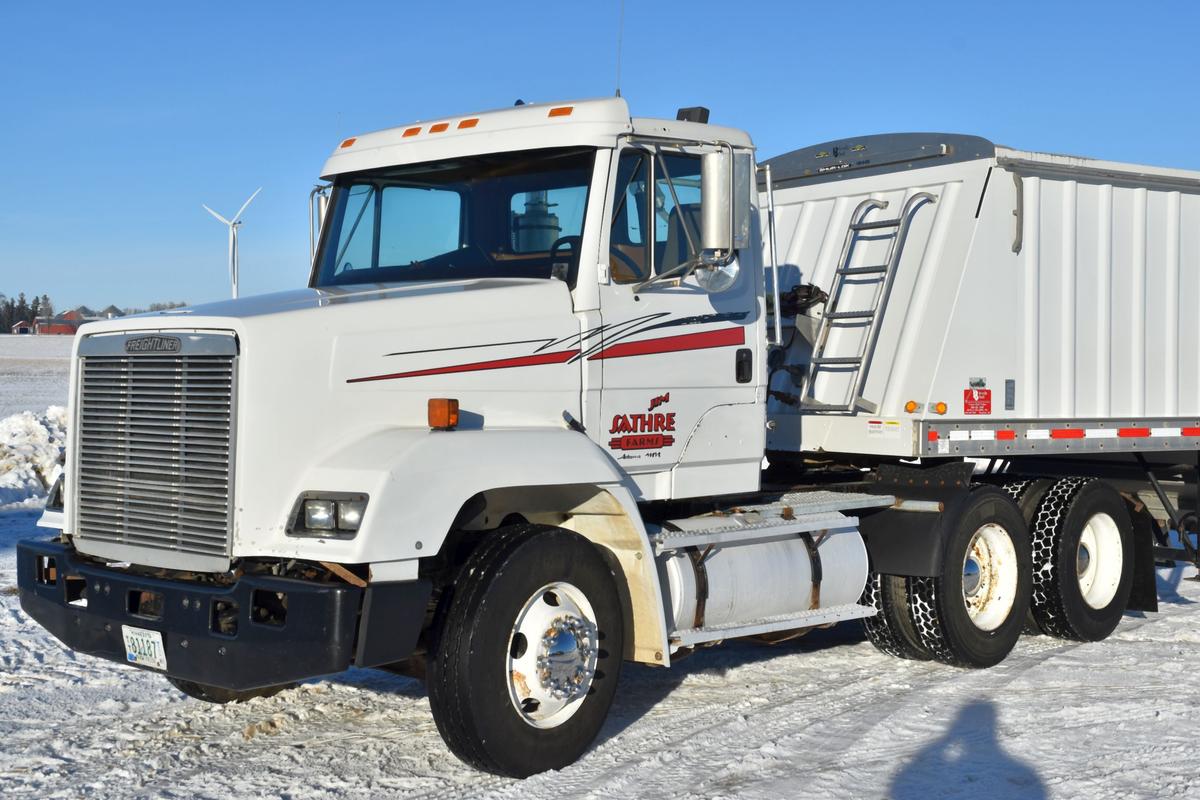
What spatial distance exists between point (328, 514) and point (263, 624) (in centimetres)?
50

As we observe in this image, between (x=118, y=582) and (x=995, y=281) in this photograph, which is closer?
(x=118, y=582)

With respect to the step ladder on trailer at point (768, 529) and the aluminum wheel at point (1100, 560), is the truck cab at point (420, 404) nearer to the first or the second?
the step ladder on trailer at point (768, 529)

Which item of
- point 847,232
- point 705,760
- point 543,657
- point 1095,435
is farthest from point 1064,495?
point 543,657

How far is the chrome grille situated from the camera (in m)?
5.59

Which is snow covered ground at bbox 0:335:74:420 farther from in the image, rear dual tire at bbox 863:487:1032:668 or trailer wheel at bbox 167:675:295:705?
rear dual tire at bbox 863:487:1032:668

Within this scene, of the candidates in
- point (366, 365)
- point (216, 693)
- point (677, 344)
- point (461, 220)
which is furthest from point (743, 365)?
point (216, 693)

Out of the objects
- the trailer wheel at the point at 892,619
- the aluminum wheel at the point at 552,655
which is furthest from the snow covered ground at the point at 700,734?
the aluminum wheel at the point at 552,655

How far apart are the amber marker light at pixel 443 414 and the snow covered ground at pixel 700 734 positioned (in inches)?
61.5

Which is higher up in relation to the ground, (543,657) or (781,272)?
(781,272)

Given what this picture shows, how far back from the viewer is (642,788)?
19.2ft

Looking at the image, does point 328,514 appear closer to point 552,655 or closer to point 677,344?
point 552,655

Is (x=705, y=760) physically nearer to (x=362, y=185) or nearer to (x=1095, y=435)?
(x=362, y=185)

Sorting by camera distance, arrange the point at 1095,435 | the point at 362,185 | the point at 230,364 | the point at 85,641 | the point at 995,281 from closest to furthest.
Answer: the point at 230,364 < the point at 85,641 < the point at 362,185 < the point at 995,281 < the point at 1095,435

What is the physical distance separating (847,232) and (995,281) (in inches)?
41.1
